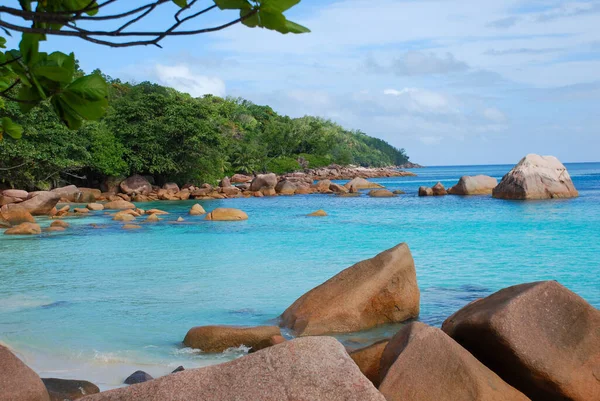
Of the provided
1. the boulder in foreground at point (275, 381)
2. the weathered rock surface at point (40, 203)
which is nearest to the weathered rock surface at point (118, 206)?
the weathered rock surface at point (40, 203)

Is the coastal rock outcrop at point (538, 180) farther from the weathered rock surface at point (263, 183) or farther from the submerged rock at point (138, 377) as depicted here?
the submerged rock at point (138, 377)

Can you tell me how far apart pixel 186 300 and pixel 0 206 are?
16464mm

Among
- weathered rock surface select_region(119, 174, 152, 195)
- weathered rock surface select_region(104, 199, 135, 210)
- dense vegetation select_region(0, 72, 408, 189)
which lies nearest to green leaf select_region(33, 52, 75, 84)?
dense vegetation select_region(0, 72, 408, 189)

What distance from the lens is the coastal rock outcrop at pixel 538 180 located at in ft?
92.0

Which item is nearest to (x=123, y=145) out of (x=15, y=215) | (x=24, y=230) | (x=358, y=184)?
(x=15, y=215)

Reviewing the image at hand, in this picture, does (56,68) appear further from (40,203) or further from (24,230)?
(40,203)

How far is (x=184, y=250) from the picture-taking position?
15.7 m

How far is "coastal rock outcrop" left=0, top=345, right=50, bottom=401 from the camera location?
444 centimetres

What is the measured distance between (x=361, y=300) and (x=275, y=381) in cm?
440

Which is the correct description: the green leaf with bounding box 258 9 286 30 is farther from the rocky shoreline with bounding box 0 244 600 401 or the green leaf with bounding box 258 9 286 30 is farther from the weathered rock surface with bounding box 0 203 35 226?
the weathered rock surface with bounding box 0 203 35 226

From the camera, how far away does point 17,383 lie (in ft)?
14.8

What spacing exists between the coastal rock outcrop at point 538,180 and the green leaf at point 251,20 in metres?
28.4

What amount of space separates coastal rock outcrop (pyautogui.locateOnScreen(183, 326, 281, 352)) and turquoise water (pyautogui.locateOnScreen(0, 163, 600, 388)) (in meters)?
0.15

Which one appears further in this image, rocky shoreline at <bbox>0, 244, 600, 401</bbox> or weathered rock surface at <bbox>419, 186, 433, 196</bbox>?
weathered rock surface at <bbox>419, 186, 433, 196</bbox>
